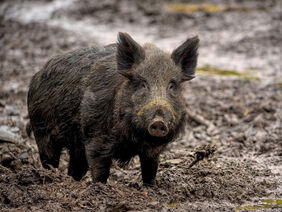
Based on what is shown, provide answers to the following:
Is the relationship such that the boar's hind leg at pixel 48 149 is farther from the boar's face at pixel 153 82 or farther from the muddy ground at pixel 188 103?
the boar's face at pixel 153 82

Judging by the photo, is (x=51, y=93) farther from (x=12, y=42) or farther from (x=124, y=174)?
(x=12, y=42)

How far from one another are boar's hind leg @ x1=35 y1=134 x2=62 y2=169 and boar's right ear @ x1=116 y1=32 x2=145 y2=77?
A: 165cm

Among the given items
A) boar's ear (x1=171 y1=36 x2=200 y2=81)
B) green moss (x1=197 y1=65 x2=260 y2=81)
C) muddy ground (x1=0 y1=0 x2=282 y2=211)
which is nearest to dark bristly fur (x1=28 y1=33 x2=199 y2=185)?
boar's ear (x1=171 y1=36 x2=200 y2=81)

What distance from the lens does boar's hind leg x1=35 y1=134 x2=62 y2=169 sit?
700 cm

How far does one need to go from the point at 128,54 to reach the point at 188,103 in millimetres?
5324

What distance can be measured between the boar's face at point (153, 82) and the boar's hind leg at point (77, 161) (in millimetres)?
1240

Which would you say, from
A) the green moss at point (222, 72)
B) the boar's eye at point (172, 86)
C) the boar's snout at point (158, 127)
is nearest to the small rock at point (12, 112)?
the boar's eye at point (172, 86)

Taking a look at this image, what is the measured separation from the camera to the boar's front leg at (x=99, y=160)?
20.0 feet

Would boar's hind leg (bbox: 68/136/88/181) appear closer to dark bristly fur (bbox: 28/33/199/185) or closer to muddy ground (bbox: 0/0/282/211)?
dark bristly fur (bbox: 28/33/199/185)

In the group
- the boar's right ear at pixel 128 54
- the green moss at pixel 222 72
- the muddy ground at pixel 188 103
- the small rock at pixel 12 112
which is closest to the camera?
the muddy ground at pixel 188 103

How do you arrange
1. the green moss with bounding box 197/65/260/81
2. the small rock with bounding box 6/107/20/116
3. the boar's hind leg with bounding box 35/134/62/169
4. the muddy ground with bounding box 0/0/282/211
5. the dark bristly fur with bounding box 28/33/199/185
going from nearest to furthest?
the muddy ground with bounding box 0/0/282/211, the dark bristly fur with bounding box 28/33/199/185, the boar's hind leg with bounding box 35/134/62/169, the small rock with bounding box 6/107/20/116, the green moss with bounding box 197/65/260/81

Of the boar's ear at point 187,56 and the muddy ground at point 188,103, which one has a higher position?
the boar's ear at point 187,56

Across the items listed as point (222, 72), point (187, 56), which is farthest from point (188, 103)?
point (187, 56)

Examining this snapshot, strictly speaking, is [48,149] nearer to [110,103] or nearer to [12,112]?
[110,103]
